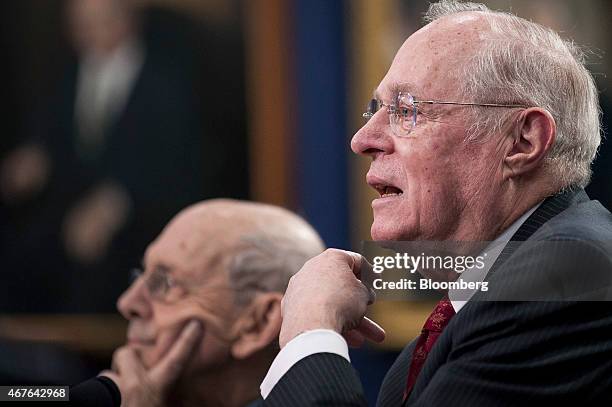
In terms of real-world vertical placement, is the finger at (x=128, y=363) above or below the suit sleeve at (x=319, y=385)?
below

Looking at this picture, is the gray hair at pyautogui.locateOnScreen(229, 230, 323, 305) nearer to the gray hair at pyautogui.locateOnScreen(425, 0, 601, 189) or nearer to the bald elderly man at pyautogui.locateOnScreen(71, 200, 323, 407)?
the bald elderly man at pyautogui.locateOnScreen(71, 200, 323, 407)

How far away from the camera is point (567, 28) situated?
4707 mm

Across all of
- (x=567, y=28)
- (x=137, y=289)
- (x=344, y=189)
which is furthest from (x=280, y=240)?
(x=567, y=28)

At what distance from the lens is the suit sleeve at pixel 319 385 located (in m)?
1.85

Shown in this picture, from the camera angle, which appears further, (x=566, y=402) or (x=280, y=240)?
(x=280, y=240)

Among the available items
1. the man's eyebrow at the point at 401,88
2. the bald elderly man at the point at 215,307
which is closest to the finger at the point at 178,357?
the bald elderly man at the point at 215,307

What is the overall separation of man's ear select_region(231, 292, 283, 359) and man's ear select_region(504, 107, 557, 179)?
3.33ft

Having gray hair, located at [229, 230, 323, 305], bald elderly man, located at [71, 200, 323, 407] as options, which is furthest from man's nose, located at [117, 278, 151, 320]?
gray hair, located at [229, 230, 323, 305]

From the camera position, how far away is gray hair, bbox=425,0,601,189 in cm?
221

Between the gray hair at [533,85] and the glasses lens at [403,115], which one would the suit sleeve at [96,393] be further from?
the gray hair at [533,85]

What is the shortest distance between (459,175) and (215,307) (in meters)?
1.07

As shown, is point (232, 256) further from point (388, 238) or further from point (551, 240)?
point (551, 240)

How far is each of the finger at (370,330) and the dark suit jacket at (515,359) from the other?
221mm

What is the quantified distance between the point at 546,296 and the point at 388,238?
18.4 inches
